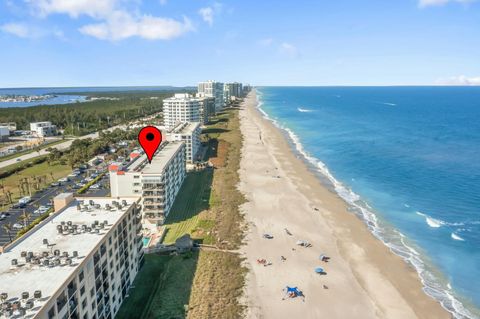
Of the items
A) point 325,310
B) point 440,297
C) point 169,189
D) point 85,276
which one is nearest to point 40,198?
point 169,189

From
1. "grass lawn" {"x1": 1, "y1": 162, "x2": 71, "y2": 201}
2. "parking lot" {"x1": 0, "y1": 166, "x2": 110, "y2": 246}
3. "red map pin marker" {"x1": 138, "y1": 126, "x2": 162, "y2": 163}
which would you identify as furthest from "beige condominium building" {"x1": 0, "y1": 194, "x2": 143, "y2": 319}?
"grass lawn" {"x1": 1, "y1": 162, "x2": 71, "y2": 201}

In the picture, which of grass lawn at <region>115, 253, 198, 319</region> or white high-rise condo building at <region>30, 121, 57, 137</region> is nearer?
grass lawn at <region>115, 253, 198, 319</region>

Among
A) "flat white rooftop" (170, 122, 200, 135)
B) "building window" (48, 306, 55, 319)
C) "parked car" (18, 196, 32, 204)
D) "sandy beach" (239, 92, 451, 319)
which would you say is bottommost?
"sandy beach" (239, 92, 451, 319)

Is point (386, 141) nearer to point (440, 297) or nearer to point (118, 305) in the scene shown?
point (440, 297)

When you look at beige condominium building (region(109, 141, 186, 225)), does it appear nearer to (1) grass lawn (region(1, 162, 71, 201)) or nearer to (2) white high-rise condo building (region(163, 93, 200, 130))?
(1) grass lawn (region(1, 162, 71, 201))

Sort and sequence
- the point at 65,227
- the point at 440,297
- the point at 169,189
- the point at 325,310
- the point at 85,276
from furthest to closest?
the point at 169,189 < the point at 440,297 < the point at 325,310 < the point at 65,227 < the point at 85,276

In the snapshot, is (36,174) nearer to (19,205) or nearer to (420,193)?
(19,205)
